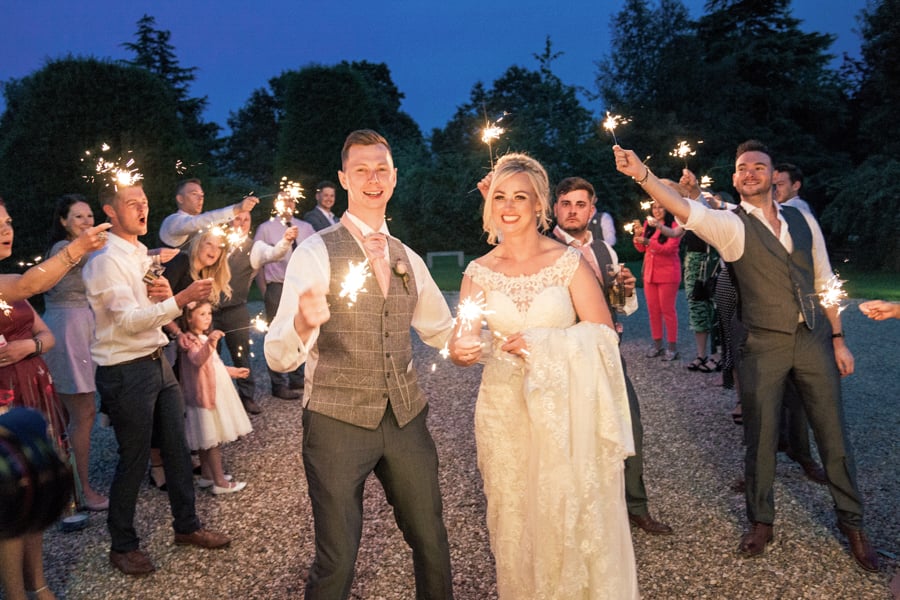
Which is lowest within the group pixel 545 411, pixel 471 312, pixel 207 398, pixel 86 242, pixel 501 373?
pixel 207 398

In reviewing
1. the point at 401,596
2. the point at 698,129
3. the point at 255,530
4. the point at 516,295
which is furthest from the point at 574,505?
the point at 698,129

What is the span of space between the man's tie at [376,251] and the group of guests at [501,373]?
0.01 metres

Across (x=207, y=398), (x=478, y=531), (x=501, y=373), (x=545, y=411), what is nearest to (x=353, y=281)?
(x=501, y=373)

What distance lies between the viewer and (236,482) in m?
5.42

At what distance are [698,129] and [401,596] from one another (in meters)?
28.4

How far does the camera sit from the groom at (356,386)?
268 centimetres

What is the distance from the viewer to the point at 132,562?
391cm

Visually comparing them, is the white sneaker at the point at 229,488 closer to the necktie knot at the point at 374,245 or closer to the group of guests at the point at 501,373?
the group of guests at the point at 501,373

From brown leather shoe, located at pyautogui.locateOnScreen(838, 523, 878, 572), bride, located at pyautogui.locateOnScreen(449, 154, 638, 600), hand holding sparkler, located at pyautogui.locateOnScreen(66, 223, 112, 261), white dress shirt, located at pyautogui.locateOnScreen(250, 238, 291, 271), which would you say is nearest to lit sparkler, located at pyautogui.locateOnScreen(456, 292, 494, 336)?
bride, located at pyautogui.locateOnScreen(449, 154, 638, 600)

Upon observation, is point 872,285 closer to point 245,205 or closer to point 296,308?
point 245,205

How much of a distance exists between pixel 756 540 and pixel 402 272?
110 inches

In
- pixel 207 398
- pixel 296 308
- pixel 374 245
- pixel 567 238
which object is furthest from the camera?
pixel 207 398

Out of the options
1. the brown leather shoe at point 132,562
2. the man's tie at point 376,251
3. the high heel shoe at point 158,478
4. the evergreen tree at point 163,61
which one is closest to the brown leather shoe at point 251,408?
the high heel shoe at point 158,478

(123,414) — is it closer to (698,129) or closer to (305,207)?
(305,207)
